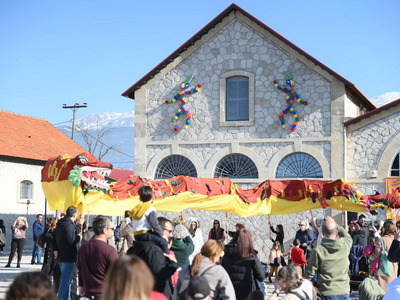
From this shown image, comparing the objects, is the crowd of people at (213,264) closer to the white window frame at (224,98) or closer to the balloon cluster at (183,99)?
the white window frame at (224,98)

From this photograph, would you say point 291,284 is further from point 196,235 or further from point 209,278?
point 196,235

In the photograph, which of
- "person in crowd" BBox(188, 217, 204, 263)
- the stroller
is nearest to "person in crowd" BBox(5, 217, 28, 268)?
"person in crowd" BBox(188, 217, 204, 263)

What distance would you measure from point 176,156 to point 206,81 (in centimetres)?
317

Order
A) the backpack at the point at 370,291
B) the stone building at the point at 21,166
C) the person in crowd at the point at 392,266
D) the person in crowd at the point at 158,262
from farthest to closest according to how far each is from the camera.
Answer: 1. the stone building at the point at 21,166
2. the person in crowd at the point at 392,266
3. the backpack at the point at 370,291
4. the person in crowd at the point at 158,262

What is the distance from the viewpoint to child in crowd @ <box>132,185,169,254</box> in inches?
334

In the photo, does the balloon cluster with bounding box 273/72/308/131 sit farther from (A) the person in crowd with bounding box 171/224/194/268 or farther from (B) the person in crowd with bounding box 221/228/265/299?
(B) the person in crowd with bounding box 221/228/265/299

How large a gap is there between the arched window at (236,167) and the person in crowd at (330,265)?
17.8 m

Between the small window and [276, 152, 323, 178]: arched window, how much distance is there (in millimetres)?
2278

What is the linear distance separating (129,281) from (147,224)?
4690 millimetres

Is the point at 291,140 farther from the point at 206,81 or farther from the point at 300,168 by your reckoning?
the point at 206,81

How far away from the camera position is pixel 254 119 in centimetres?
2686

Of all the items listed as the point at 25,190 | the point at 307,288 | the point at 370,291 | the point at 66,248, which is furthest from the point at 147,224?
the point at 25,190

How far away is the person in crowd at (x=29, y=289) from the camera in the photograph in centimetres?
372

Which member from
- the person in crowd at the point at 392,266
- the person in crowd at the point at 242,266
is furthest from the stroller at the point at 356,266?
the person in crowd at the point at 242,266
